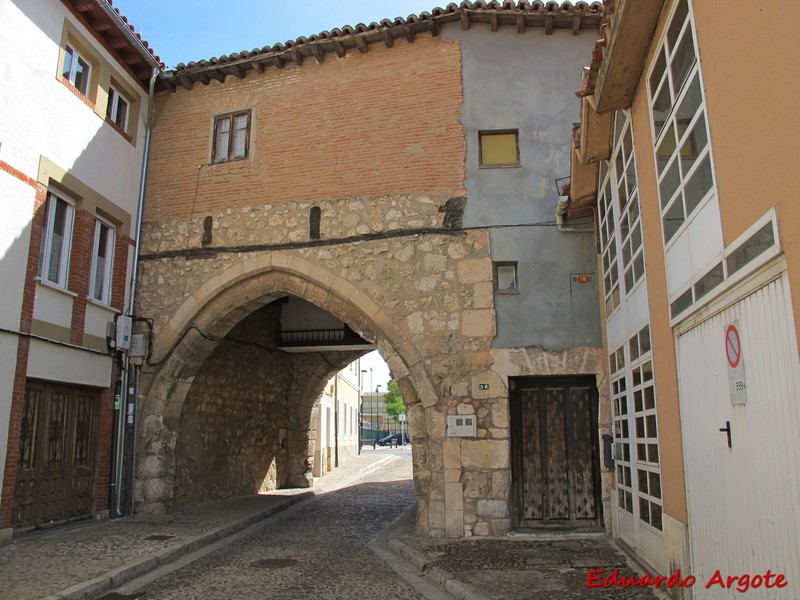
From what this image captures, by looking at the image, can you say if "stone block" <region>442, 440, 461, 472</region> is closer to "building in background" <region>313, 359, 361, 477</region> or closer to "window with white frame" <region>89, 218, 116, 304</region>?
"window with white frame" <region>89, 218, 116, 304</region>

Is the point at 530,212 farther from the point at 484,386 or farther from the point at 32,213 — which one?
the point at 32,213

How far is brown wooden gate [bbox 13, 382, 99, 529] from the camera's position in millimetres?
8016

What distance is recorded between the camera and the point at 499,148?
30.2 feet

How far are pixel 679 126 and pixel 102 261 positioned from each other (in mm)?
8198

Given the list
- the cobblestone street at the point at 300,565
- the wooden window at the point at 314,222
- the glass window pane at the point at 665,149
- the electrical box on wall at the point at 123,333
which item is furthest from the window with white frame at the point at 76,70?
the glass window pane at the point at 665,149

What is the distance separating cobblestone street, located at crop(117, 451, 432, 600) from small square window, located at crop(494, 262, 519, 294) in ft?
12.1

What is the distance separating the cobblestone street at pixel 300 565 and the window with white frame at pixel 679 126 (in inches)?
154

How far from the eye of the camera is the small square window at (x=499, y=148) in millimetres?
9133

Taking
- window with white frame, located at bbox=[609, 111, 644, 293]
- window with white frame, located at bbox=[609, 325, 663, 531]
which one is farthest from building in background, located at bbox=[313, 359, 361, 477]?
window with white frame, located at bbox=[609, 111, 644, 293]

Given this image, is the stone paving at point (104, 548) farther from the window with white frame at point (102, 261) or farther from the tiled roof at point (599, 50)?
the tiled roof at point (599, 50)

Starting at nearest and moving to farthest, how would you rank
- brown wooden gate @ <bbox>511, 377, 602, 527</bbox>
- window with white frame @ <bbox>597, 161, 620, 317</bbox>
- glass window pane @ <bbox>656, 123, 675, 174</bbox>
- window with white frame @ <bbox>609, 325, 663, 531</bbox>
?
glass window pane @ <bbox>656, 123, 675, 174</bbox> < window with white frame @ <bbox>609, 325, 663, 531</bbox> < window with white frame @ <bbox>597, 161, 620, 317</bbox> < brown wooden gate @ <bbox>511, 377, 602, 527</bbox>

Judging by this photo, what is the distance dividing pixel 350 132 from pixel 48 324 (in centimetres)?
481

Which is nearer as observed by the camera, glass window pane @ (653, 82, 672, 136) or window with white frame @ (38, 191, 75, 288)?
glass window pane @ (653, 82, 672, 136)

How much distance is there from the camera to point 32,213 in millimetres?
8125
